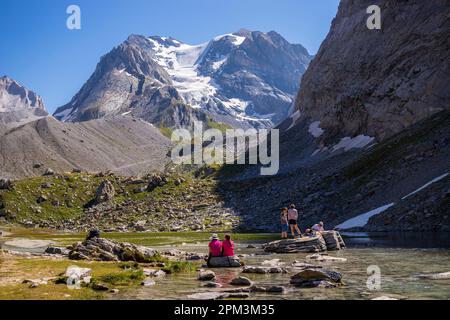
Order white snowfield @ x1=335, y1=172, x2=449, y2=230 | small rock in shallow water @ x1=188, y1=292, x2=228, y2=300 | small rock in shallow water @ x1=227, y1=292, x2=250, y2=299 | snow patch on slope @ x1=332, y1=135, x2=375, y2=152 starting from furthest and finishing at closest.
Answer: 1. snow patch on slope @ x1=332, y1=135, x2=375, y2=152
2. white snowfield @ x1=335, y1=172, x2=449, y2=230
3. small rock in shallow water @ x1=227, y1=292, x2=250, y2=299
4. small rock in shallow water @ x1=188, y1=292, x2=228, y2=300

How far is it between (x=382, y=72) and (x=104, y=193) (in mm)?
83046

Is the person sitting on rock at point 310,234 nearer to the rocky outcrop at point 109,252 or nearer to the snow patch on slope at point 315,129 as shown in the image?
the rocky outcrop at point 109,252

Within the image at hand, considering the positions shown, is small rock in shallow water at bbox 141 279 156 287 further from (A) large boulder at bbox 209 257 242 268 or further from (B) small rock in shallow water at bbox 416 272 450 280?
(B) small rock in shallow water at bbox 416 272 450 280

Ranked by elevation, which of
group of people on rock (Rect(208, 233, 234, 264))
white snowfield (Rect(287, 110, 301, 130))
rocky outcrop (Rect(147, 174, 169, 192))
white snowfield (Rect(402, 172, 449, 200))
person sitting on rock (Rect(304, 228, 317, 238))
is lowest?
group of people on rock (Rect(208, 233, 234, 264))

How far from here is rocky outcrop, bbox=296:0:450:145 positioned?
377 feet

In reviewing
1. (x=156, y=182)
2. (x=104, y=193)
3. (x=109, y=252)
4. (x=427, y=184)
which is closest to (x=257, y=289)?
(x=109, y=252)

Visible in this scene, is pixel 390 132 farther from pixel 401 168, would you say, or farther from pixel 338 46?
pixel 338 46

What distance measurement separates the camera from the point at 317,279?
23.1 meters

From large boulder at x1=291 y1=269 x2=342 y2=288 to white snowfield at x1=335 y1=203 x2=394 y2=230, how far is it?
155 ft

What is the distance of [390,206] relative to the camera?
6912cm

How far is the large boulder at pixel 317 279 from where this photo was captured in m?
22.3

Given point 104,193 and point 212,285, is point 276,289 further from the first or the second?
point 104,193

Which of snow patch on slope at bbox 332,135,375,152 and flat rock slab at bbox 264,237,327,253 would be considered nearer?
flat rock slab at bbox 264,237,327,253

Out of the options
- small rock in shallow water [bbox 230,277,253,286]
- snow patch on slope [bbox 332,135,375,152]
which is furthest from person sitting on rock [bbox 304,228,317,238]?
snow patch on slope [bbox 332,135,375,152]
